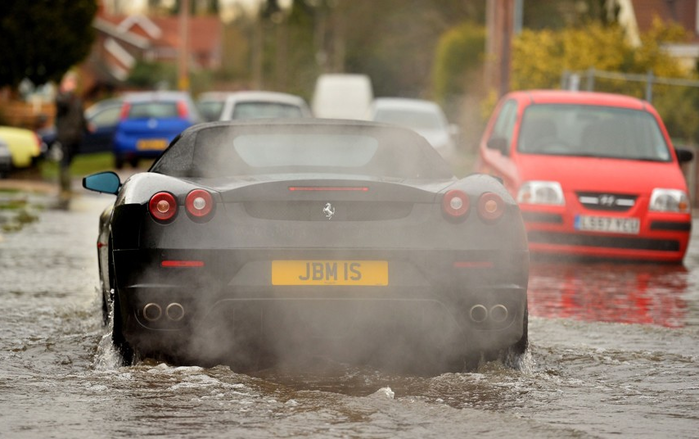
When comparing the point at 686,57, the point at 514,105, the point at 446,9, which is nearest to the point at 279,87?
the point at 446,9

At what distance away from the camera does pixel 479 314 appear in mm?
6895

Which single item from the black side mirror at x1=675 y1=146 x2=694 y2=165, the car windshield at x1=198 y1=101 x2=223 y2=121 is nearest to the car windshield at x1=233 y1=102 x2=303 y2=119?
the car windshield at x1=198 y1=101 x2=223 y2=121

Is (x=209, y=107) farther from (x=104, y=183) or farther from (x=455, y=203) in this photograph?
(x=455, y=203)

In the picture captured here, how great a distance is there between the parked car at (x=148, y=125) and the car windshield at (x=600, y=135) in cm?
1576

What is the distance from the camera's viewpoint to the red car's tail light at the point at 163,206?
22.5 feet

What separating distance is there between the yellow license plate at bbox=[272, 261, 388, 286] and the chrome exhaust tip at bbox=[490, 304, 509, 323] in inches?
21.5

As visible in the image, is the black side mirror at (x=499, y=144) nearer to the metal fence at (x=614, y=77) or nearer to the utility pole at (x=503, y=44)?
the metal fence at (x=614, y=77)

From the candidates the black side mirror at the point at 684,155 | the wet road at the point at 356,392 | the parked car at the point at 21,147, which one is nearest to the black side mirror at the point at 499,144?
the black side mirror at the point at 684,155

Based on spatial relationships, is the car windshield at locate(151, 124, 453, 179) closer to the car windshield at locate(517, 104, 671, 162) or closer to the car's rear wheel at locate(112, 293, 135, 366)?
the car's rear wheel at locate(112, 293, 135, 366)

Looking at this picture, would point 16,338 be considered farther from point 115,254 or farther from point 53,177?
point 53,177

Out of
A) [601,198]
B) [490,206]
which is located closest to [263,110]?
[601,198]

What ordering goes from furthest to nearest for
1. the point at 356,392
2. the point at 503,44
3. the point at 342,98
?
the point at 342,98 < the point at 503,44 < the point at 356,392

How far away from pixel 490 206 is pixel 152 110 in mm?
24651

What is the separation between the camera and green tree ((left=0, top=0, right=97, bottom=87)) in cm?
3141
